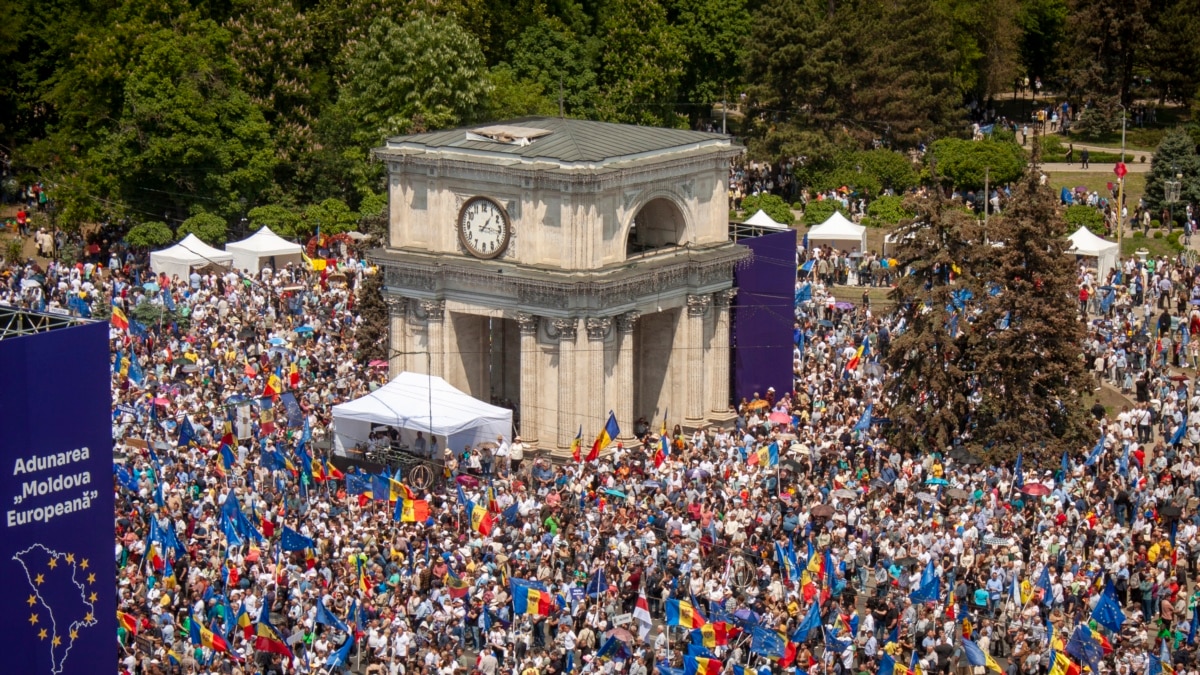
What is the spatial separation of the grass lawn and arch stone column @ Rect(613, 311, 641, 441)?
37608 mm

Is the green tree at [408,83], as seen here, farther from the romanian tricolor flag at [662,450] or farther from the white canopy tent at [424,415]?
the romanian tricolor flag at [662,450]

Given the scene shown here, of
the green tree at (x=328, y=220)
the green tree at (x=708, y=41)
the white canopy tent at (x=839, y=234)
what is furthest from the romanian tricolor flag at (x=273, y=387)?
the green tree at (x=708, y=41)

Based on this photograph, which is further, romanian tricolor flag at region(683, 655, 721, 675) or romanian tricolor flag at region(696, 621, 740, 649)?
romanian tricolor flag at region(696, 621, 740, 649)

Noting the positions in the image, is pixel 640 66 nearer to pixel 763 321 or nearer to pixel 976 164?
pixel 976 164

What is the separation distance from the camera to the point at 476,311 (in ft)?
248

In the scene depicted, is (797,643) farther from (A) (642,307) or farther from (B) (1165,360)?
(B) (1165,360)

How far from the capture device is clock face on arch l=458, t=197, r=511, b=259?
7481 cm

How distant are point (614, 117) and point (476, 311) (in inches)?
1573

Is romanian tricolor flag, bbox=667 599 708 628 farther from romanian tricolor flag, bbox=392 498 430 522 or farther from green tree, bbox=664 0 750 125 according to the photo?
green tree, bbox=664 0 750 125

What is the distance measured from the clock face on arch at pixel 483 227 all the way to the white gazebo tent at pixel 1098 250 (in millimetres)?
25939

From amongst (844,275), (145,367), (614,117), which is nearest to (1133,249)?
(844,275)

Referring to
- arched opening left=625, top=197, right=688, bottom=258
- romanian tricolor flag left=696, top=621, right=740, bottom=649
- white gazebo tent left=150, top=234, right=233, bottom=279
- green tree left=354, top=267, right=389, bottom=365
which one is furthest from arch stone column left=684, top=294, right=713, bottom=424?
white gazebo tent left=150, top=234, right=233, bottom=279

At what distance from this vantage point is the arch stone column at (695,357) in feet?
253

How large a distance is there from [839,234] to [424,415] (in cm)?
2937
